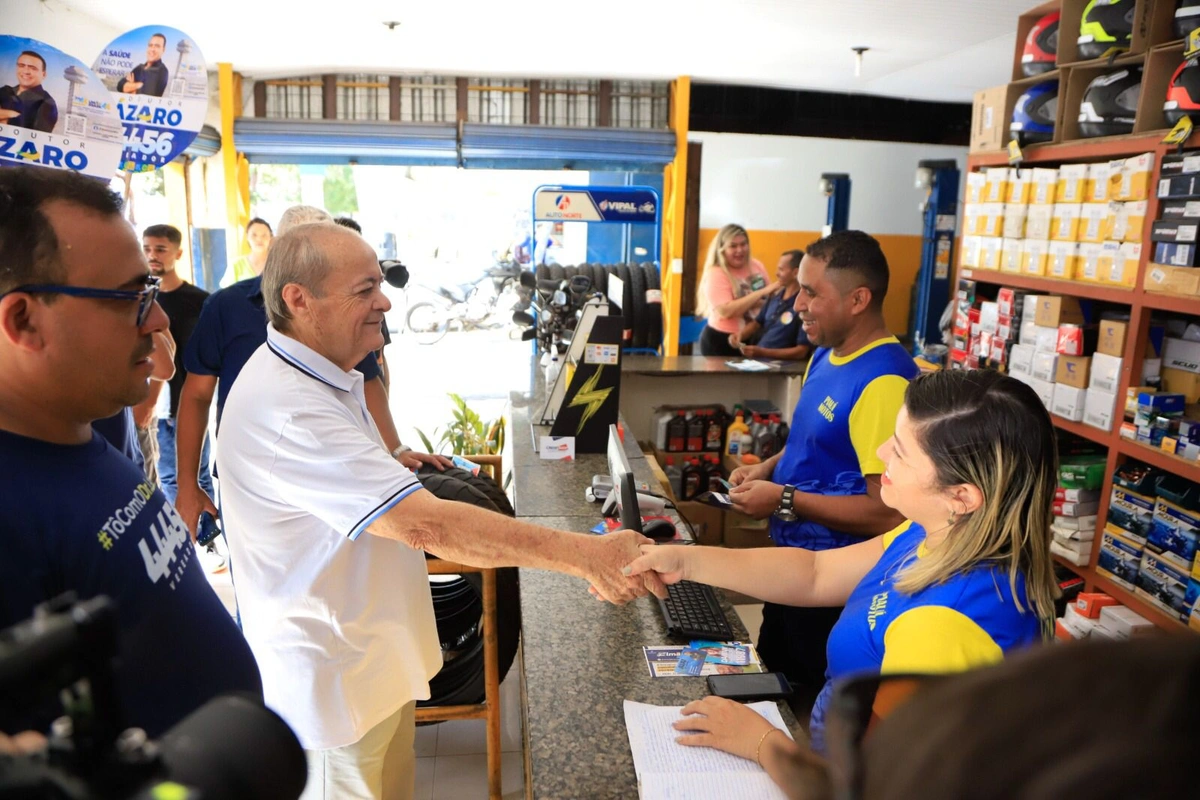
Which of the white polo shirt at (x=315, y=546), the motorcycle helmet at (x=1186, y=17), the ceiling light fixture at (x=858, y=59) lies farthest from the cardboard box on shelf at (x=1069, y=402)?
the ceiling light fixture at (x=858, y=59)

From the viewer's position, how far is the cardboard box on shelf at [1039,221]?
3.80 m

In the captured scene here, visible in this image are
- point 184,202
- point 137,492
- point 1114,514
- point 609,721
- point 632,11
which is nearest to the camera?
point 137,492

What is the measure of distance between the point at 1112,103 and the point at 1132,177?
0.43m

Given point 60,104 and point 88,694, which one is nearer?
point 88,694

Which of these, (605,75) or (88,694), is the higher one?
(605,75)

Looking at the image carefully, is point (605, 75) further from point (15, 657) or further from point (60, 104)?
point (15, 657)

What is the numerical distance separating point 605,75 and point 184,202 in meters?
4.26

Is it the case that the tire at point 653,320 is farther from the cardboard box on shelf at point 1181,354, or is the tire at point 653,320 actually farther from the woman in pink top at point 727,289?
the cardboard box on shelf at point 1181,354

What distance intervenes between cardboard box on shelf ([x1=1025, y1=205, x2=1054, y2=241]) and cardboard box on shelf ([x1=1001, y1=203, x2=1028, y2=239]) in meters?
0.02

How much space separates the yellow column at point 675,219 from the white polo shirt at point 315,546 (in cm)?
656

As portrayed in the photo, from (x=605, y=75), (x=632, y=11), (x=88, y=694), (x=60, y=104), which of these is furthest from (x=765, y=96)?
(x=88, y=694)

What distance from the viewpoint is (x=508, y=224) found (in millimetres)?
12078

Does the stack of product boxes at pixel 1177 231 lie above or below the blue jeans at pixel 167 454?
above

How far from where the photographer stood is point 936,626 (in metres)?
1.27
